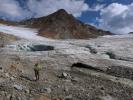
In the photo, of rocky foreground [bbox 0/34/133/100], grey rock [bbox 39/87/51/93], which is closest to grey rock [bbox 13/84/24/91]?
rocky foreground [bbox 0/34/133/100]

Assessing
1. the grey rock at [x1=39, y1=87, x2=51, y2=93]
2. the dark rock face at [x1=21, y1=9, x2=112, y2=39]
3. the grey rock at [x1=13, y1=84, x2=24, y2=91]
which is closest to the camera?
the grey rock at [x1=13, y1=84, x2=24, y2=91]

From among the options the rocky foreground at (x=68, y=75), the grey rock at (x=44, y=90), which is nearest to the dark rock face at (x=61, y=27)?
the rocky foreground at (x=68, y=75)

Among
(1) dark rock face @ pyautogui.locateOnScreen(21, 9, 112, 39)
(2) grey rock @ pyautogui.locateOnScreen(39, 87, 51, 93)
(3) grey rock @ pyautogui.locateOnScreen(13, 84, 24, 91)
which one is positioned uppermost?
(1) dark rock face @ pyautogui.locateOnScreen(21, 9, 112, 39)

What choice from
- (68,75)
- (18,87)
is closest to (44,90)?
(18,87)

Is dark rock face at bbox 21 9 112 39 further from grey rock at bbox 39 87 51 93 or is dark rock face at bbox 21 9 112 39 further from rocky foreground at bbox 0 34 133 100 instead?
grey rock at bbox 39 87 51 93

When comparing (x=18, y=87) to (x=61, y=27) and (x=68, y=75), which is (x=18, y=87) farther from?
(x=61, y=27)

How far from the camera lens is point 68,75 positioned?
2395cm

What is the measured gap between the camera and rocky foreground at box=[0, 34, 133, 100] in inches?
760

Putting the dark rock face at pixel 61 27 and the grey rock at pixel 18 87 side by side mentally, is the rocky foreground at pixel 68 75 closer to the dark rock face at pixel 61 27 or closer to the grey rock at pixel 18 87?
the grey rock at pixel 18 87

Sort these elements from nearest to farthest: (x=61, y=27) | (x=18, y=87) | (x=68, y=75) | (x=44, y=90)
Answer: (x=18, y=87) < (x=44, y=90) < (x=68, y=75) < (x=61, y=27)

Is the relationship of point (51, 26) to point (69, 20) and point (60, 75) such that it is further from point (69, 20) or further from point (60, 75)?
point (60, 75)

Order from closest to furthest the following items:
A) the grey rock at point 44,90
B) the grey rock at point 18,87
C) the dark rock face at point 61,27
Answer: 1. the grey rock at point 18,87
2. the grey rock at point 44,90
3. the dark rock face at point 61,27

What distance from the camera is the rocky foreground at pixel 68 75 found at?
19.3m

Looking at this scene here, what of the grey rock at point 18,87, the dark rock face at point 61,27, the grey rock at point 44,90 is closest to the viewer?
the grey rock at point 18,87
